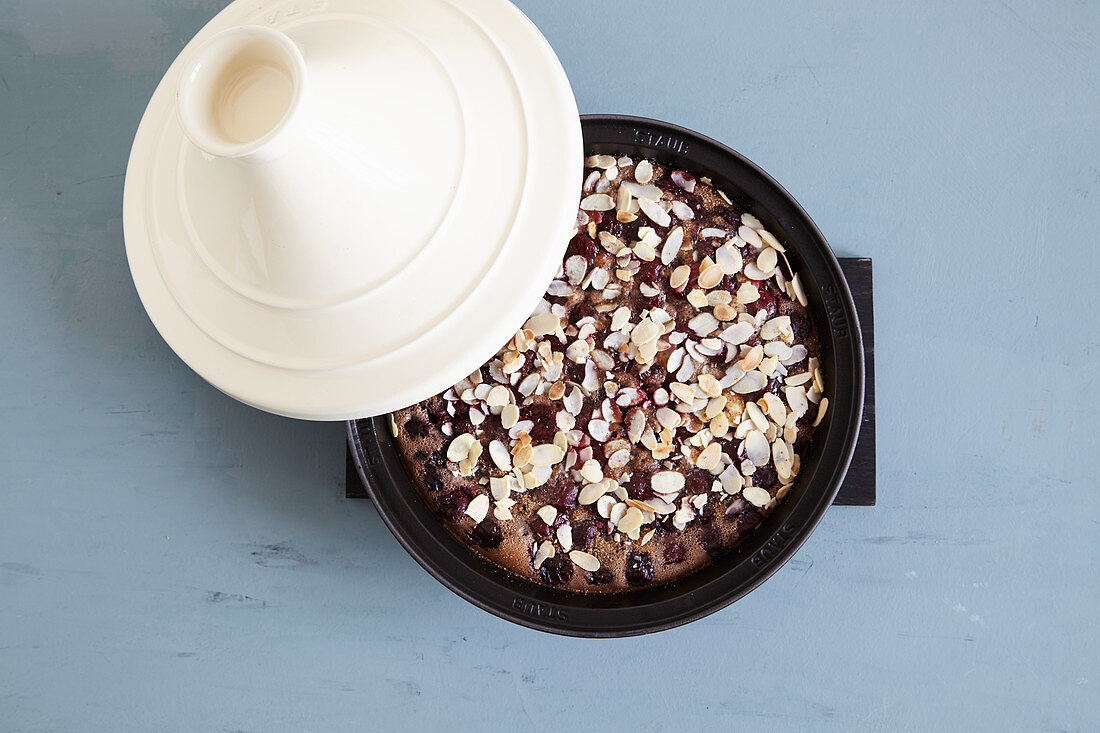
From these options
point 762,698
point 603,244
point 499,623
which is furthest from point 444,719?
point 603,244

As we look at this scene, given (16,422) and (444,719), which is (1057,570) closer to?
(444,719)

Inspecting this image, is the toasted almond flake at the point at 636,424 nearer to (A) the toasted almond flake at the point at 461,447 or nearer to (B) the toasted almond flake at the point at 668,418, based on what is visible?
(B) the toasted almond flake at the point at 668,418

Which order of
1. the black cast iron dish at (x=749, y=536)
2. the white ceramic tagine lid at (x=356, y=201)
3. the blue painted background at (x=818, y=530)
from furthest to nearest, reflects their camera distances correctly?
1. the blue painted background at (x=818, y=530)
2. the black cast iron dish at (x=749, y=536)
3. the white ceramic tagine lid at (x=356, y=201)

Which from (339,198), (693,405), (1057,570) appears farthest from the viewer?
(1057,570)

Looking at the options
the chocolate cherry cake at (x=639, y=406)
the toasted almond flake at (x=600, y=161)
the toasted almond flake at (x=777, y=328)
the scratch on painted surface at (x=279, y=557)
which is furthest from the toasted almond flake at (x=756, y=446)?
the scratch on painted surface at (x=279, y=557)

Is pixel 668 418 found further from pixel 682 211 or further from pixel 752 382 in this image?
pixel 682 211
